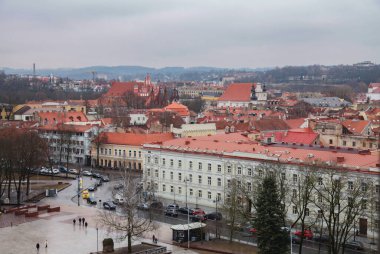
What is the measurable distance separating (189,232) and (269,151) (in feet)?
30.1

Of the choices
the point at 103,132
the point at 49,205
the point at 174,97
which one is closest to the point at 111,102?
the point at 174,97

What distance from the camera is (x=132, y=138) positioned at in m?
56.0

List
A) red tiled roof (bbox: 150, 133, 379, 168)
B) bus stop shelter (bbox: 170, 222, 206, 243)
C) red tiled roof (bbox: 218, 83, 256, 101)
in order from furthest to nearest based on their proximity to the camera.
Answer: red tiled roof (bbox: 218, 83, 256, 101) → red tiled roof (bbox: 150, 133, 379, 168) → bus stop shelter (bbox: 170, 222, 206, 243)

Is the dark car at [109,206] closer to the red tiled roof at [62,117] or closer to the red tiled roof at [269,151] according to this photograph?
the red tiled roof at [269,151]

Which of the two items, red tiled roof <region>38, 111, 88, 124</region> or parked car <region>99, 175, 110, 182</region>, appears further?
red tiled roof <region>38, 111, 88, 124</region>

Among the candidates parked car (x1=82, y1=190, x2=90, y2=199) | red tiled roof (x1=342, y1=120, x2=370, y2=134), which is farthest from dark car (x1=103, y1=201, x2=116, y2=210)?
red tiled roof (x1=342, y1=120, x2=370, y2=134)

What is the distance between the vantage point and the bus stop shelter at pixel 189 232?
99.3 feet

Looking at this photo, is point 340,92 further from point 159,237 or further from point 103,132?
point 159,237

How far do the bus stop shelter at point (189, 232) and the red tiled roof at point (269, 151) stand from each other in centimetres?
712

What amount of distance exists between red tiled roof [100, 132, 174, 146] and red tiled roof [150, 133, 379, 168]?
1041 cm

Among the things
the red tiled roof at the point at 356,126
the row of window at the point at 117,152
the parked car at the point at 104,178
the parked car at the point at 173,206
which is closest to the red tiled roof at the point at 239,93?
the red tiled roof at the point at 356,126

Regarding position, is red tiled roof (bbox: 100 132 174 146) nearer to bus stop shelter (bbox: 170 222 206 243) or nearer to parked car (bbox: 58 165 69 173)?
parked car (bbox: 58 165 69 173)

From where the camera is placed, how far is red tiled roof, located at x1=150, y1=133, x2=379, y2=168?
3316 cm

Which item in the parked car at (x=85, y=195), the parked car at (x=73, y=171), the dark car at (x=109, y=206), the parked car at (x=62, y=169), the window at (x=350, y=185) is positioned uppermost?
the window at (x=350, y=185)
